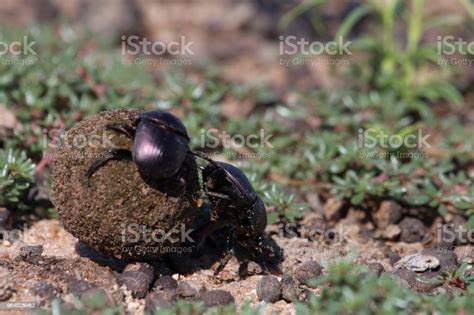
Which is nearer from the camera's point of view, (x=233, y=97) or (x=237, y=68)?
(x=233, y=97)

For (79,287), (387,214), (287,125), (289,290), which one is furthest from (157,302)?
(287,125)

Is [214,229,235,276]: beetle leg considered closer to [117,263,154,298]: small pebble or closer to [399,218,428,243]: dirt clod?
[117,263,154,298]: small pebble

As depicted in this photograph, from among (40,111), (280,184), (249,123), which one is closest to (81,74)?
(40,111)

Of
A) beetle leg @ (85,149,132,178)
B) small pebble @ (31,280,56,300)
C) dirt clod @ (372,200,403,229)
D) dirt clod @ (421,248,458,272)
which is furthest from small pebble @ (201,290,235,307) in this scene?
dirt clod @ (372,200,403,229)

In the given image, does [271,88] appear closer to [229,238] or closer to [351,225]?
[351,225]

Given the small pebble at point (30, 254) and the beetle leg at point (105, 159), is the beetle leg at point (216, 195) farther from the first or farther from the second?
the small pebble at point (30, 254)

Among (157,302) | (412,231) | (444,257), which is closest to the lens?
(157,302)

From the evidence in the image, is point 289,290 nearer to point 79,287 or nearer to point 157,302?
point 157,302
